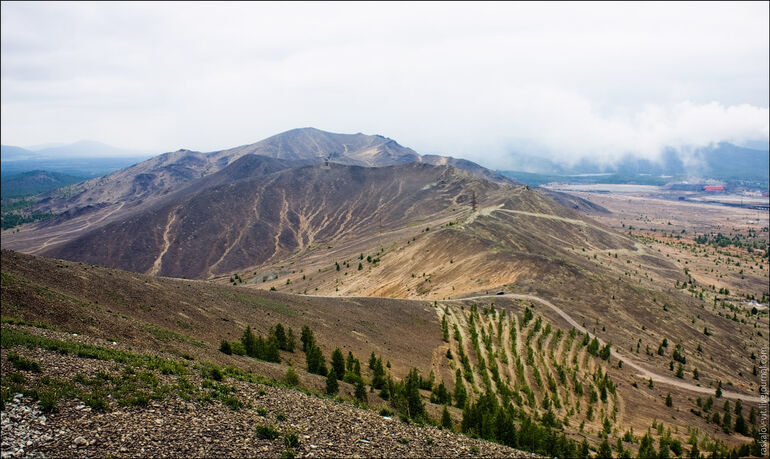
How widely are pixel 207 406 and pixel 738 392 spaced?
217 feet

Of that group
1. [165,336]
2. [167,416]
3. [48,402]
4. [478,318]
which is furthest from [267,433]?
[478,318]

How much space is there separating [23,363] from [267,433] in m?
9.71

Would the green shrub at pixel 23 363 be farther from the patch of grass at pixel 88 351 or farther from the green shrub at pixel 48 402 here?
the green shrub at pixel 48 402

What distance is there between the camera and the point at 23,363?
50.6ft

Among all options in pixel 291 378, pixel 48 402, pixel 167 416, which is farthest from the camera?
pixel 291 378

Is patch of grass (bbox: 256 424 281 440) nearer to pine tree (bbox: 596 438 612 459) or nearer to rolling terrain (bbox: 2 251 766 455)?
rolling terrain (bbox: 2 251 766 455)

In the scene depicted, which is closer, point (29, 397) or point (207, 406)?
point (29, 397)

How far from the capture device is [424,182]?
174375 millimetres

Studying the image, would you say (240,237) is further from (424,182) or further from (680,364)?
(680,364)

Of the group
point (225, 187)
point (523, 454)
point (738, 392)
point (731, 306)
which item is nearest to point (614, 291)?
point (738, 392)

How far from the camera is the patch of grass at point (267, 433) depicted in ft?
49.9

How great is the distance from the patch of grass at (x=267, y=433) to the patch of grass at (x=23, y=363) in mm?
8806

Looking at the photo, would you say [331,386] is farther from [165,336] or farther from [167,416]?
[167,416]

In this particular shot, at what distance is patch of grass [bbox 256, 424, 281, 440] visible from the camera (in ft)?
49.9
